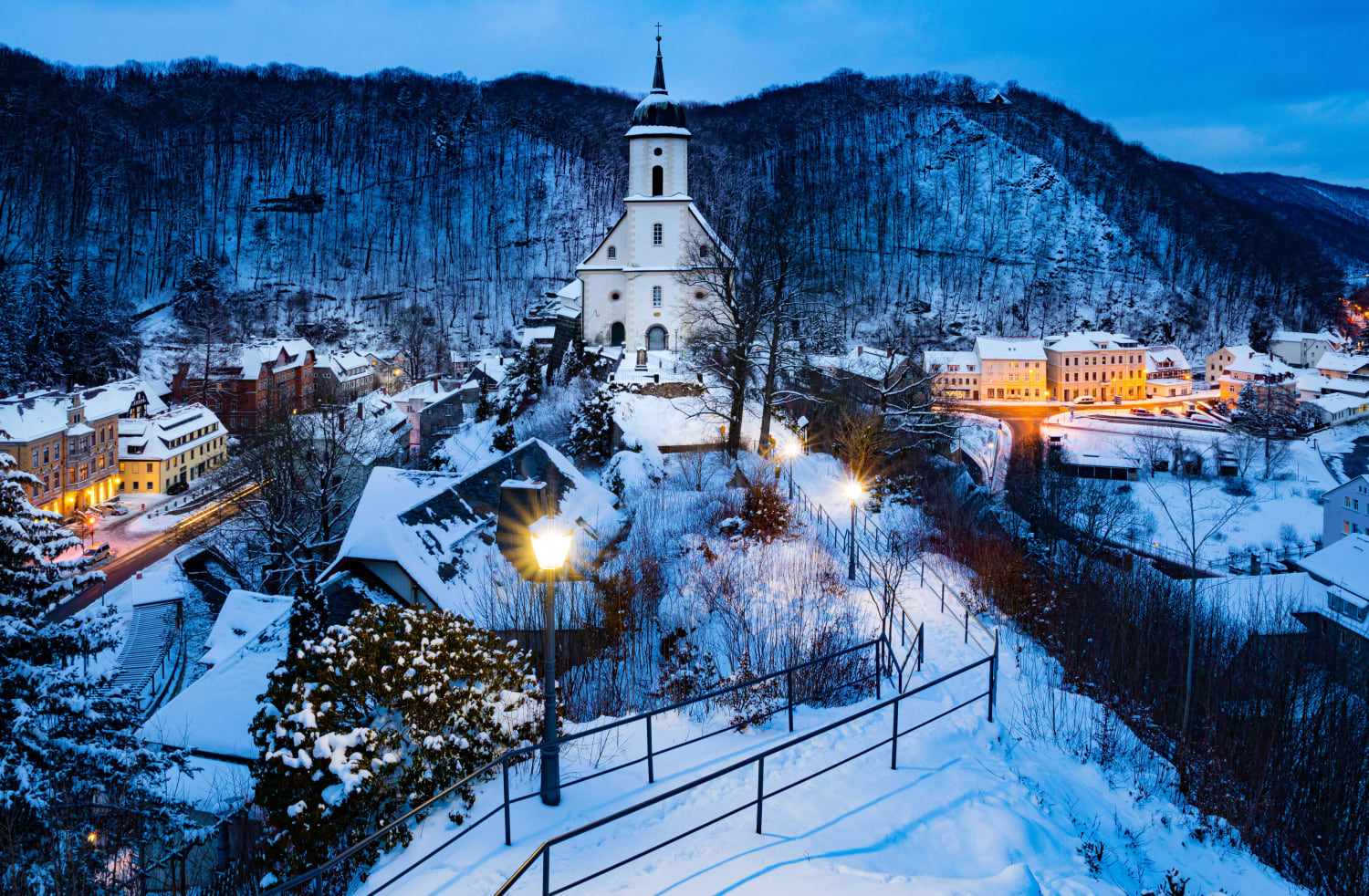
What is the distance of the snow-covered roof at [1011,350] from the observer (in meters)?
70.6

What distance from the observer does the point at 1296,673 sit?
15.9 meters

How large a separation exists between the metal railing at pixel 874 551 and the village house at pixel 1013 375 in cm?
5313

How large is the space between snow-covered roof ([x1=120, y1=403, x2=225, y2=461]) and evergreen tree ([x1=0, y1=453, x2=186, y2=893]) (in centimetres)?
3702

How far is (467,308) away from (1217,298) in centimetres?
8797

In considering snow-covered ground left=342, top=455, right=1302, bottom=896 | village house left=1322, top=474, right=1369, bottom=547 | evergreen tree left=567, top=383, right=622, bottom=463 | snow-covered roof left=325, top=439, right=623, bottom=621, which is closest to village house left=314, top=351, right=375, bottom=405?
evergreen tree left=567, top=383, right=622, bottom=463

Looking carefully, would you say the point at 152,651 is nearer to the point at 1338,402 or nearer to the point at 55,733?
the point at 55,733

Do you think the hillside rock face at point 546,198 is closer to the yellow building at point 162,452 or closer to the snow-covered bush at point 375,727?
the yellow building at point 162,452

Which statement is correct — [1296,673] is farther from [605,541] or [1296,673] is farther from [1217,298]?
[1217,298]

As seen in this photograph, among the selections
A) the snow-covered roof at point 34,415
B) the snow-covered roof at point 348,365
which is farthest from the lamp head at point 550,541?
the snow-covered roof at point 348,365

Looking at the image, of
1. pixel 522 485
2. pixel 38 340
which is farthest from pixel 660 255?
pixel 38 340

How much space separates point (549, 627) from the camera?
6.72 meters

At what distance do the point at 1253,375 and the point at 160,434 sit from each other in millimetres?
77358

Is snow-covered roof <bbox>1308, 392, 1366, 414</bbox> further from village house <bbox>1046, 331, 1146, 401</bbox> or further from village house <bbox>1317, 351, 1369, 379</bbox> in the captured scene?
village house <bbox>1046, 331, 1146, 401</bbox>

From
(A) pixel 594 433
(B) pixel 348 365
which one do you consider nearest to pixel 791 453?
(A) pixel 594 433
